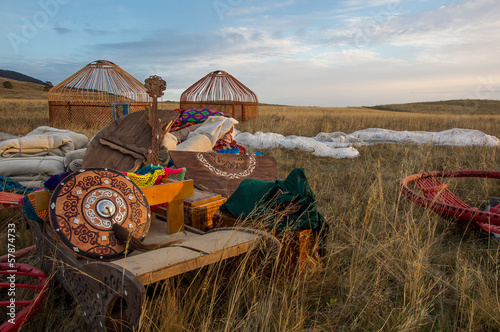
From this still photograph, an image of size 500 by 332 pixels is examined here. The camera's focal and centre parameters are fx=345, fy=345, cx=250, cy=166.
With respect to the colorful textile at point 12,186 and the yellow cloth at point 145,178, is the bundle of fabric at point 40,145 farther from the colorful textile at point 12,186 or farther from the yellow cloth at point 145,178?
the yellow cloth at point 145,178

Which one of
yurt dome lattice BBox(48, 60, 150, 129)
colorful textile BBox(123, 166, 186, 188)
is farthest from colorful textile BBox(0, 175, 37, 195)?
yurt dome lattice BBox(48, 60, 150, 129)

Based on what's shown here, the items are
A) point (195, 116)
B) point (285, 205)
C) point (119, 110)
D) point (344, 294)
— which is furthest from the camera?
point (119, 110)

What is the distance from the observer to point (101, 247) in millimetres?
1998

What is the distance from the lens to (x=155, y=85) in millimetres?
4281

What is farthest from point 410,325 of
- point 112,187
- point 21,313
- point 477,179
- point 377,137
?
point 377,137

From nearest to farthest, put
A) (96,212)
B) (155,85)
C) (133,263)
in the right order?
1. (133,263)
2. (96,212)
3. (155,85)

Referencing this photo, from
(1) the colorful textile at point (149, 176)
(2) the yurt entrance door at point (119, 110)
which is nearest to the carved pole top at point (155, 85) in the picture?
(1) the colorful textile at point (149, 176)

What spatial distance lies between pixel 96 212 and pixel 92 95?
10589mm

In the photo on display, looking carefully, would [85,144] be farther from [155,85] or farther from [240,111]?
[240,111]

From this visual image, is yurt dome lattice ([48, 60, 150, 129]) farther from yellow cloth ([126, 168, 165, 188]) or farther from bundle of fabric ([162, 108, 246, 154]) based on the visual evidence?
yellow cloth ([126, 168, 165, 188])

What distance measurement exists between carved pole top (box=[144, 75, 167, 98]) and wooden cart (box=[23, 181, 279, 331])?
2.16 m

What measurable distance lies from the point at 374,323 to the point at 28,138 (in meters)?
5.58

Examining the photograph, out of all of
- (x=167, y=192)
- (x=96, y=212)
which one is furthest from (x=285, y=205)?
(x=96, y=212)

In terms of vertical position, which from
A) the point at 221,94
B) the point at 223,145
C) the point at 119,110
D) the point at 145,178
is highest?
the point at 221,94
